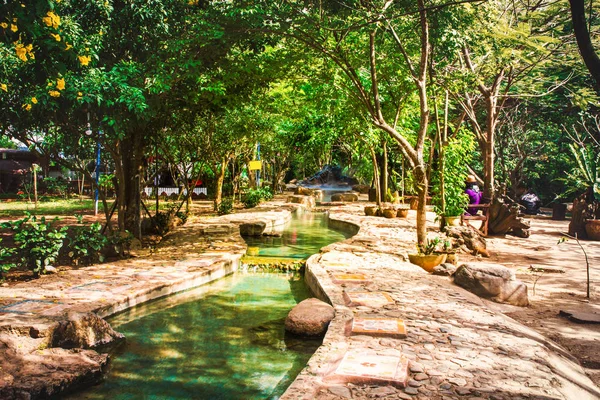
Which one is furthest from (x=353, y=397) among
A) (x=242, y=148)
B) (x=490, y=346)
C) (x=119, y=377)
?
(x=242, y=148)

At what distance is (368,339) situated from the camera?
5.51m

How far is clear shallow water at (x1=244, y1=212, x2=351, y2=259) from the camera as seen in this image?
13.6 meters

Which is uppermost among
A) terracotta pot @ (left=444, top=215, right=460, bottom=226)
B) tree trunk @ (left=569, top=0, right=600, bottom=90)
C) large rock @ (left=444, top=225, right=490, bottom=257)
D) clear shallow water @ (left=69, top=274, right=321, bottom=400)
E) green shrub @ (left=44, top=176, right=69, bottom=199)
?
tree trunk @ (left=569, top=0, right=600, bottom=90)

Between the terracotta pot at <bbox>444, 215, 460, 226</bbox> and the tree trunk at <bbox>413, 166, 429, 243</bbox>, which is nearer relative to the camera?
the tree trunk at <bbox>413, 166, 429, 243</bbox>

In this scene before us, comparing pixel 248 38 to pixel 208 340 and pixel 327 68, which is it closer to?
pixel 327 68

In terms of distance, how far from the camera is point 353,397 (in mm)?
4133

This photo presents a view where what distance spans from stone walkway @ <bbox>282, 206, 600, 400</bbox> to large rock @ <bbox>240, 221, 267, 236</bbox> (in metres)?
7.56

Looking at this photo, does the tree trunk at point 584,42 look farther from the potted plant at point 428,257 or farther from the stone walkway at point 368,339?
the potted plant at point 428,257

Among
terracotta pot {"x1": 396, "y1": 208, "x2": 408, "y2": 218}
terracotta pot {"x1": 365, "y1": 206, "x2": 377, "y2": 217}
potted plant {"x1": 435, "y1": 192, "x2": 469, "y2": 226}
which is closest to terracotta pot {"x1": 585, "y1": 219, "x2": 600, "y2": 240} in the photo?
potted plant {"x1": 435, "y1": 192, "x2": 469, "y2": 226}

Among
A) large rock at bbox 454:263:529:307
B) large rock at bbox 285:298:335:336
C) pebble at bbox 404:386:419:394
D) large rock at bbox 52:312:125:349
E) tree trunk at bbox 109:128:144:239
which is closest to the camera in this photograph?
pebble at bbox 404:386:419:394

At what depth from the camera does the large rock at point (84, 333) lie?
5.91m

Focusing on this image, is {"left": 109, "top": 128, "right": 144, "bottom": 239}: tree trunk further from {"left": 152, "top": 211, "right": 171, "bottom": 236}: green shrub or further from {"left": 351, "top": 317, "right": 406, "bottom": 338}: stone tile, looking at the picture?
{"left": 351, "top": 317, "right": 406, "bottom": 338}: stone tile

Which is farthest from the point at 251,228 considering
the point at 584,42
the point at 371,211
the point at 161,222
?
the point at 584,42

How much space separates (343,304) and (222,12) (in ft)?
20.4
